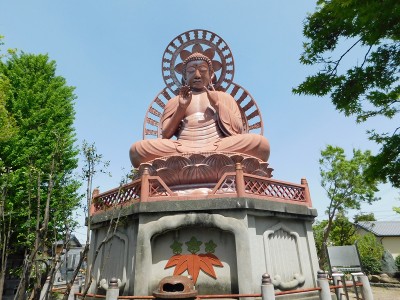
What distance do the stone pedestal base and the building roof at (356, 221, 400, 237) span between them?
25.8 metres

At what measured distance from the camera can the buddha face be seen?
1223 centimetres

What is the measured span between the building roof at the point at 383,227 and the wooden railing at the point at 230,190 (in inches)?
983

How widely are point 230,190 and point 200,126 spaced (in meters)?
4.32

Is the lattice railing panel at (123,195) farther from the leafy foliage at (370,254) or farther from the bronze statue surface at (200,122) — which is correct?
the leafy foliage at (370,254)

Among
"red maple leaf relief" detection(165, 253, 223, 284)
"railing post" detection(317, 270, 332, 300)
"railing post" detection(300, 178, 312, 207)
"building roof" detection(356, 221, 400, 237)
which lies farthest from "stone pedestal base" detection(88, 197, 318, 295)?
"building roof" detection(356, 221, 400, 237)

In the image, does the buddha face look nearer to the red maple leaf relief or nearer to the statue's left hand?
the statue's left hand

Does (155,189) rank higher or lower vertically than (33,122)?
lower

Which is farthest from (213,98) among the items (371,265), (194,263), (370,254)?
(370,254)

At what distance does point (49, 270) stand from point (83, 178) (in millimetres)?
1240

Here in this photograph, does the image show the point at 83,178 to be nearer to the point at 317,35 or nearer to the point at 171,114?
the point at 317,35

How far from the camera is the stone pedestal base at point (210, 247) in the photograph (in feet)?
21.0

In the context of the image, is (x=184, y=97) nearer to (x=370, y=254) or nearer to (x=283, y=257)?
(x=283, y=257)

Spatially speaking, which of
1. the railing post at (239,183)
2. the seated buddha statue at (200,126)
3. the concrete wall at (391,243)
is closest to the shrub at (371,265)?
the concrete wall at (391,243)

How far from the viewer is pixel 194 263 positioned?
21.9 feet
